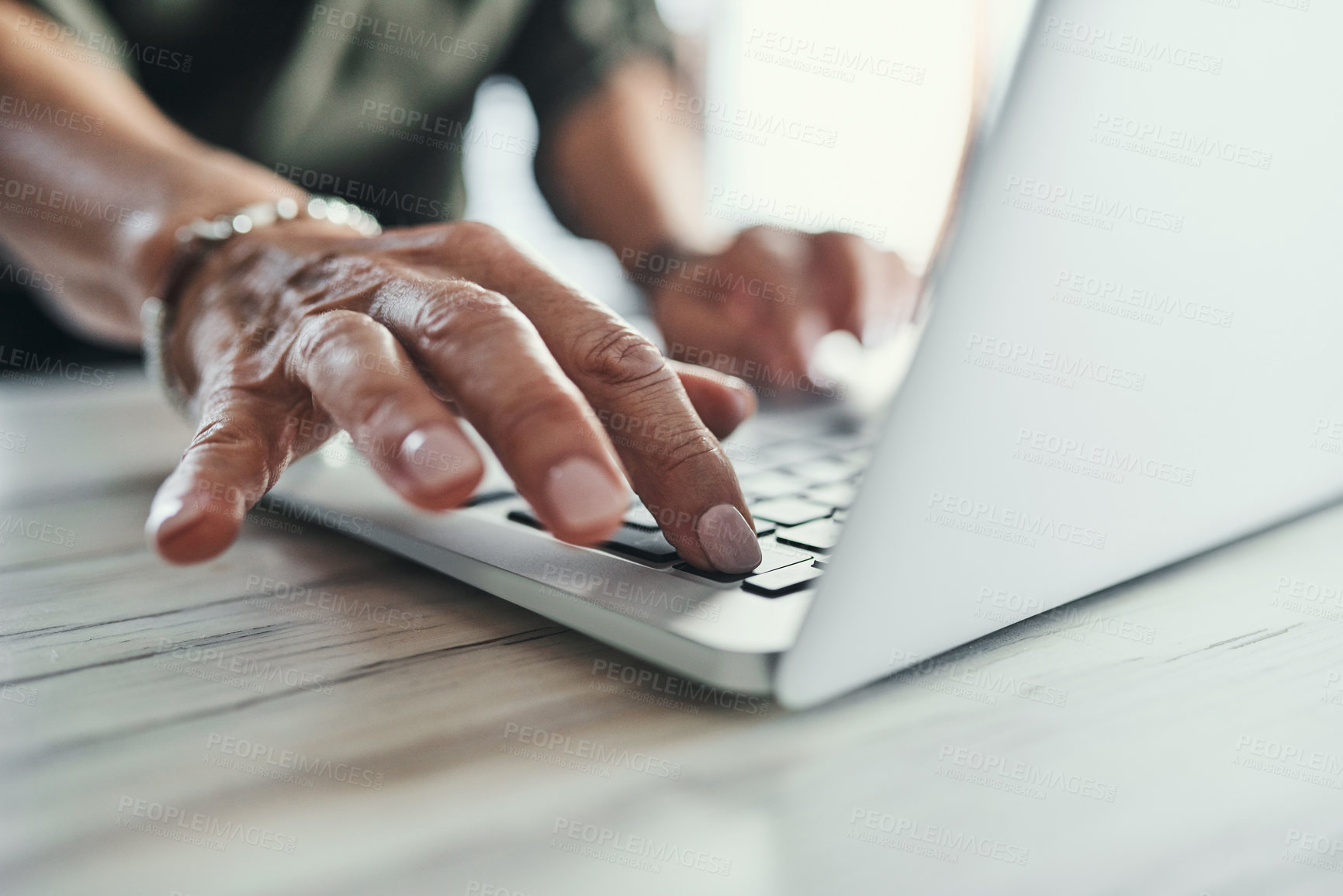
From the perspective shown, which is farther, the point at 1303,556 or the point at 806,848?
the point at 1303,556

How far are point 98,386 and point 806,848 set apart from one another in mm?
954

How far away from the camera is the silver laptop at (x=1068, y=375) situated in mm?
243

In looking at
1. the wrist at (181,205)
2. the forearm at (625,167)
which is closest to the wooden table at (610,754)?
the wrist at (181,205)

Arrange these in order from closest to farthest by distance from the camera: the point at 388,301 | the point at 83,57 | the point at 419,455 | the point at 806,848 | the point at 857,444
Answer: the point at 806,848 → the point at 419,455 → the point at 388,301 → the point at 857,444 → the point at 83,57

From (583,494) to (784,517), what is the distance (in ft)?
0.36

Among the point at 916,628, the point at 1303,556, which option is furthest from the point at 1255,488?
the point at 916,628

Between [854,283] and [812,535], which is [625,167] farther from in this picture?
[812,535]

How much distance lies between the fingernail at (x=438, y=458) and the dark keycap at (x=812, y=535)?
14 centimetres

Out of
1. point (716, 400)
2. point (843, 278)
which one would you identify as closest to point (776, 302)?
point (843, 278)

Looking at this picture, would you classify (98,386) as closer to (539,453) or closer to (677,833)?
(539,453)

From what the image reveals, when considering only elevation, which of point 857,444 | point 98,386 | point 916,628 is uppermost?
point 916,628

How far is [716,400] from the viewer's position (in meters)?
0.52

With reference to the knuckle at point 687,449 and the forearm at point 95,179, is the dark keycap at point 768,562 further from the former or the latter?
the forearm at point 95,179

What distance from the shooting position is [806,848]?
24cm
